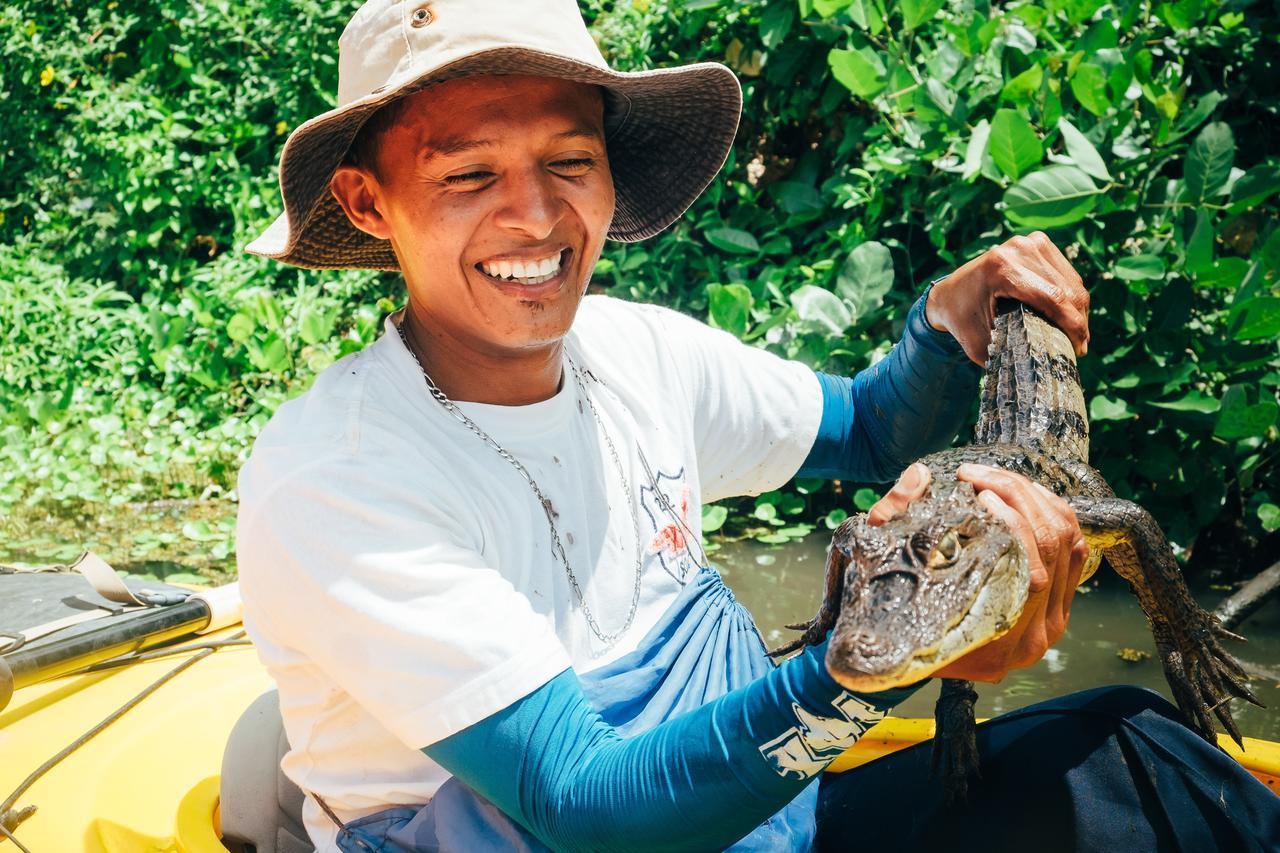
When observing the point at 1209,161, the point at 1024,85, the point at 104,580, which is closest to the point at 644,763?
the point at 104,580

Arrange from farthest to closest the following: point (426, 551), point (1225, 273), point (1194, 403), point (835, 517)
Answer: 1. point (835, 517)
2. point (1194, 403)
3. point (1225, 273)
4. point (426, 551)

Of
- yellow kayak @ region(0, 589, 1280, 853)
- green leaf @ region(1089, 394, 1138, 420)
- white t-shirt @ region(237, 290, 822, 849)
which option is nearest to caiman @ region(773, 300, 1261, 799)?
yellow kayak @ region(0, 589, 1280, 853)

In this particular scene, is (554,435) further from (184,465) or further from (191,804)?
(184,465)

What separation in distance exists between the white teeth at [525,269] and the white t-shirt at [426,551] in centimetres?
20

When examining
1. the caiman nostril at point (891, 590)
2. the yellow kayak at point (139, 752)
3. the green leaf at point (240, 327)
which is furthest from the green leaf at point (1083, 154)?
the green leaf at point (240, 327)

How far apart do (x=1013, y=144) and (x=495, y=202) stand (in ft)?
8.55

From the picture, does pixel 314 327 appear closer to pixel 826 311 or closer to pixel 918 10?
pixel 826 311

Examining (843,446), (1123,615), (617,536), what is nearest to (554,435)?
(617,536)

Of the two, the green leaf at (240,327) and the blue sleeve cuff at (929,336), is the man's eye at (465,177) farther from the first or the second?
the green leaf at (240,327)

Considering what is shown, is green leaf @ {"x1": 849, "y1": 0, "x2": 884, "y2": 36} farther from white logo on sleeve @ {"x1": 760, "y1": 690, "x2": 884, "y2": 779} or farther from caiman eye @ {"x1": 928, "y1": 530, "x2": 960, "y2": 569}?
white logo on sleeve @ {"x1": 760, "y1": 690, "x2": 884, "y2": 779}

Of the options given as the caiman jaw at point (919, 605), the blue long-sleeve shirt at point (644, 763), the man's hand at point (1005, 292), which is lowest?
the blue long-sleeve shirt at point (644, 763)

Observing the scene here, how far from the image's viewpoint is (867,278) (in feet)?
14.5

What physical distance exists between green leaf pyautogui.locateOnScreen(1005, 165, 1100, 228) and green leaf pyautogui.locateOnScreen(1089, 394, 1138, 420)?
1.96 feet

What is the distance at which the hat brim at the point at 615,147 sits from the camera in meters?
1.67
